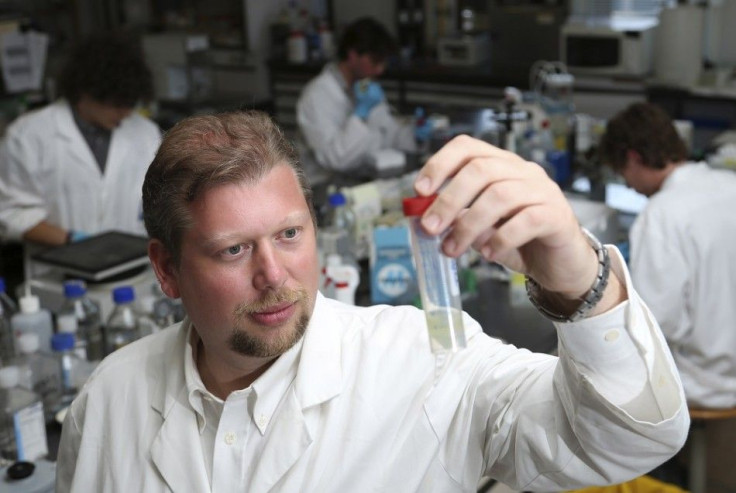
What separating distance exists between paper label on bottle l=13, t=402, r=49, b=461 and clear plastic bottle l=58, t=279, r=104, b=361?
1.40 ft

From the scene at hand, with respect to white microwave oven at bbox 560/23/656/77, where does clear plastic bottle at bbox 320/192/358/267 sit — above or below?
below

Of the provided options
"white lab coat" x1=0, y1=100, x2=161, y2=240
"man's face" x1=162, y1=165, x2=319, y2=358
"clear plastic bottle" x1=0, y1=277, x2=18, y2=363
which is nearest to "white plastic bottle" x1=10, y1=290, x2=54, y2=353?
"clear plastic bottle" x1=0, y1=277, x2=18, y2=363

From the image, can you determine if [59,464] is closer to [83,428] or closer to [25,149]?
[83,428]

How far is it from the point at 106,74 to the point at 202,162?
2067mm

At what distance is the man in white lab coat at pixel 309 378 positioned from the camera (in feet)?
3.25

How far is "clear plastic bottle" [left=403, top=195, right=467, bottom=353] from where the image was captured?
957 millimetres

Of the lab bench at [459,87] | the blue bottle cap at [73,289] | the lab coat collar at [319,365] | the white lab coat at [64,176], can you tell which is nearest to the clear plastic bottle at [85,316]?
the blue bottle cap at [73,289]

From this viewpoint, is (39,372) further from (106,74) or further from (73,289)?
(106,74)

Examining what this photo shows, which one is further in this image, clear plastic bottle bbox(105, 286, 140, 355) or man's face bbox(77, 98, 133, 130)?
man's face bbox(77, 98, 133, 130)

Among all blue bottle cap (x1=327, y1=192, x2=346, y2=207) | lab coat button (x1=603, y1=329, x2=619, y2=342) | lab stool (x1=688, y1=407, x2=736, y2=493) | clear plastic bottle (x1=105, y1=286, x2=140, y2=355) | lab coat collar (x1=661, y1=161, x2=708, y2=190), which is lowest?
lab stool (x1=688, y1=407, x2=736, y2=493)

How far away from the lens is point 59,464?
1.47 meters

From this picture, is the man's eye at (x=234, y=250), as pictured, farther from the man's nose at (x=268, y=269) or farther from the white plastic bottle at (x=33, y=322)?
the white plastic bottle at (x=33, y=322)

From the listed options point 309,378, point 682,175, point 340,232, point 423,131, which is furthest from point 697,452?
point 423,131

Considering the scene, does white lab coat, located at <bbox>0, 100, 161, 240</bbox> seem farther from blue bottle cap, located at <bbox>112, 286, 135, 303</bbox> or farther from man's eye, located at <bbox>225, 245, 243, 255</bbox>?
man's eye, located at <bbox>225, 245, 243, 255</bbox>
